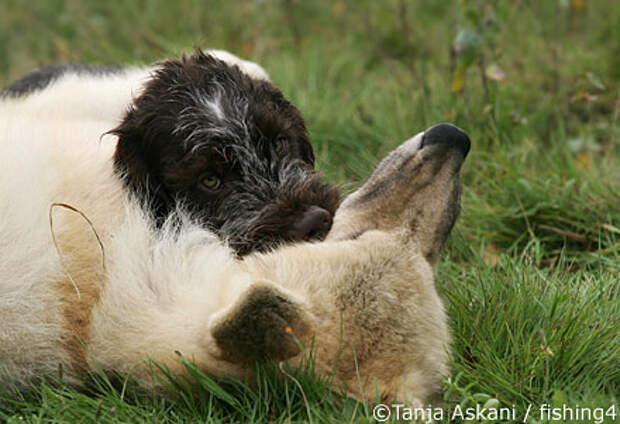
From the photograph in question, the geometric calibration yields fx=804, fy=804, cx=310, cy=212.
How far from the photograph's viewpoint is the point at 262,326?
2.59m

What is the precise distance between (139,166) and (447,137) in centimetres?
156

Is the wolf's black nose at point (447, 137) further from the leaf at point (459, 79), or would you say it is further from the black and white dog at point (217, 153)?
the leaf at point (459, 79)

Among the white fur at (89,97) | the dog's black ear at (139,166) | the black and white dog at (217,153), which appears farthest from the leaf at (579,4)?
the dog's black ear at (139,166)

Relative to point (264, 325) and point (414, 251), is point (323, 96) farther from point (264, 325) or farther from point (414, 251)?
point (264, 325)

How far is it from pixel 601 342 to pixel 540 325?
10.2 inches

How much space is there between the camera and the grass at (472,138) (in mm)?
3000

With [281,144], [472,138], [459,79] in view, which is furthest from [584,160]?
[281,144]

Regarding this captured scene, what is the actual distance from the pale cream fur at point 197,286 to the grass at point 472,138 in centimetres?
13

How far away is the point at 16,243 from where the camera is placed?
10.1ft

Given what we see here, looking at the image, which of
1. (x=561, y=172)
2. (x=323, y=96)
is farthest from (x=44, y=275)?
(x=323, y=96)

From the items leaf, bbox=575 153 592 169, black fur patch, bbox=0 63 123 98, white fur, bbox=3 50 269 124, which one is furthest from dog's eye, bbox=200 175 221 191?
leaf, bbox=575 153 592 169

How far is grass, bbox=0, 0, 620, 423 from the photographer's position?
300 cm

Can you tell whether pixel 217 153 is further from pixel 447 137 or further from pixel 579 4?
pixel 579 4

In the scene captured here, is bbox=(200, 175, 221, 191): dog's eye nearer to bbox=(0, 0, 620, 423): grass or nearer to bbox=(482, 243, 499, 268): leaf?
bbox=(0, 0, 620, 423): grass
